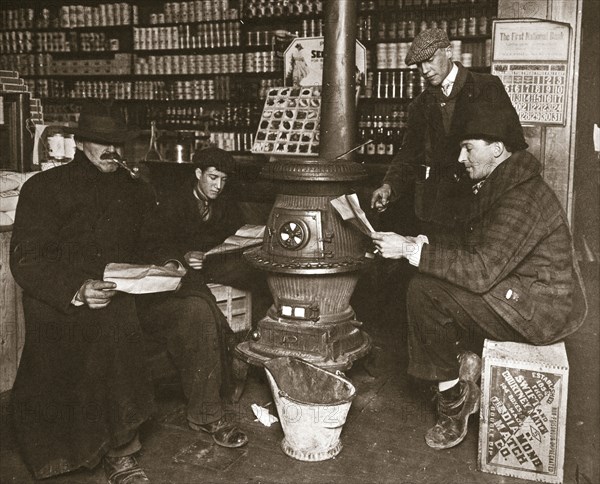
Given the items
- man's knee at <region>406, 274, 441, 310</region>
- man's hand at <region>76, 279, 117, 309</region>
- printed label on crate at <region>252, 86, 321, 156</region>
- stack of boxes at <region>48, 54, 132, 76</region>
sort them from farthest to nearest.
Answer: stack of boxes at <region>48, 54, 132, 76</region> < printed label on crate at <region>252, 86, 321, 156</region> < man's knee at <region>406, 274, 441, 310</region> < man's hand at <region>76, 279, 117, 309</region>

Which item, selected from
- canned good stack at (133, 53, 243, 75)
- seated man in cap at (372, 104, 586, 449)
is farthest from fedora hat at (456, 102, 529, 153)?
canned good stack at (133, 53, 243, 75)

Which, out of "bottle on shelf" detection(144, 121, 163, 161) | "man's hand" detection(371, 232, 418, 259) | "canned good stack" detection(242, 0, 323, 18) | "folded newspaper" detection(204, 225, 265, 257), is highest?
"canned good stack" detection(242, 0, 323, 18)

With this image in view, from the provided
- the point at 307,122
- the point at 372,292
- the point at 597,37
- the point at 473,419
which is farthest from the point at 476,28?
the point at 473,419

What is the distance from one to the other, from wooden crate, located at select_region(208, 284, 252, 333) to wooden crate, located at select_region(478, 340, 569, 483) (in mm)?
1706

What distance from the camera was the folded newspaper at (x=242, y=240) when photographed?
3445 millimetres

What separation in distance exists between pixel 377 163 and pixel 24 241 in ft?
12.5

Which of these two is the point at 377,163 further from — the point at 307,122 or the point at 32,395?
the point at 32,395

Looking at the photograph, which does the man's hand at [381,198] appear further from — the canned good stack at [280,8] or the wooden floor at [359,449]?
the canned good stack at [280,8]

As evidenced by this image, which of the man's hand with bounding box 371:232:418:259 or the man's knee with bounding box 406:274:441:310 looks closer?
the man's hand with bounding box 371:232:418:259

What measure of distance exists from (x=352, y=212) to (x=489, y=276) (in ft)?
2.12

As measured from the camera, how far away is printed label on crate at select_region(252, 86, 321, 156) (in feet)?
17.3

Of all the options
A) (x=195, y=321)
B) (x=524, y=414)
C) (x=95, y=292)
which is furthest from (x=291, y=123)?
(x=524, y=414)

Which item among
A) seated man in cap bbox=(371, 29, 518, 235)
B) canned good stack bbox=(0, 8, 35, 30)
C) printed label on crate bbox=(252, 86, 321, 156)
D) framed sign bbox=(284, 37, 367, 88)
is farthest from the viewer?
canned good stack bbox=(0, 8, 35, 30)

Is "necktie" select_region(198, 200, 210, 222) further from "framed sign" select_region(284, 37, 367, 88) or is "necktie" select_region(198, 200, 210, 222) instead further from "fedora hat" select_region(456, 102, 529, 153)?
"framed sign" select_region(284, 37, 367, 88)
